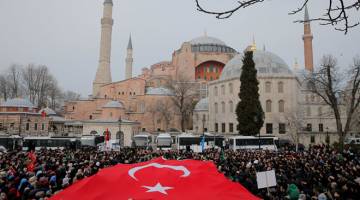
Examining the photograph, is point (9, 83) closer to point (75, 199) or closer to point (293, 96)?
point (293, 96)

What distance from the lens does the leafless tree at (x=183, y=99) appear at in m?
47.2

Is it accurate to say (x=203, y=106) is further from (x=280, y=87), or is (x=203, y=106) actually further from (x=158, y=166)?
(x=158, y=166)

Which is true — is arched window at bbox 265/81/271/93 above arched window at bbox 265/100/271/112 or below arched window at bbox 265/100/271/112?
above

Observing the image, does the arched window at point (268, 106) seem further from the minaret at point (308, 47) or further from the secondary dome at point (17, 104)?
the secondary dome at point (17, 104)

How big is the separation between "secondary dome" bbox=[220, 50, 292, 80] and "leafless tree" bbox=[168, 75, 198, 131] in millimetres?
8513

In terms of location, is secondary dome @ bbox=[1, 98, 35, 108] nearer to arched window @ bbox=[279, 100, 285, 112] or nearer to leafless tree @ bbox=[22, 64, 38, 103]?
leafless tree @ bbox=[22, 64, 38, 103]

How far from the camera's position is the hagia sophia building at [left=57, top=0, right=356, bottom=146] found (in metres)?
37.8

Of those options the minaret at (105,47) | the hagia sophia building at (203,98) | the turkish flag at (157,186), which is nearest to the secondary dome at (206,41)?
the hagia sophia building at (203,98)

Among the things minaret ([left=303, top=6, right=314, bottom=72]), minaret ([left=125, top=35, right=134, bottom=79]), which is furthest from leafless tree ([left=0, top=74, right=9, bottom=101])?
minaret ([left=303, top=6, right=314, bottom=72])

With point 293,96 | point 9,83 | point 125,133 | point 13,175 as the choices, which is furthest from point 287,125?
point 9,83

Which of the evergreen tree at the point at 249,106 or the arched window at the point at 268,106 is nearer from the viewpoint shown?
the evergreen tree at the point at 249,106

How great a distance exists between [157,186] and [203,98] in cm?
4867

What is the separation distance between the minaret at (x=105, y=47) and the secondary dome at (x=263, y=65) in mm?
23587

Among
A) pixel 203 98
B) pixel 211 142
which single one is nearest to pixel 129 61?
pixel 203 98
